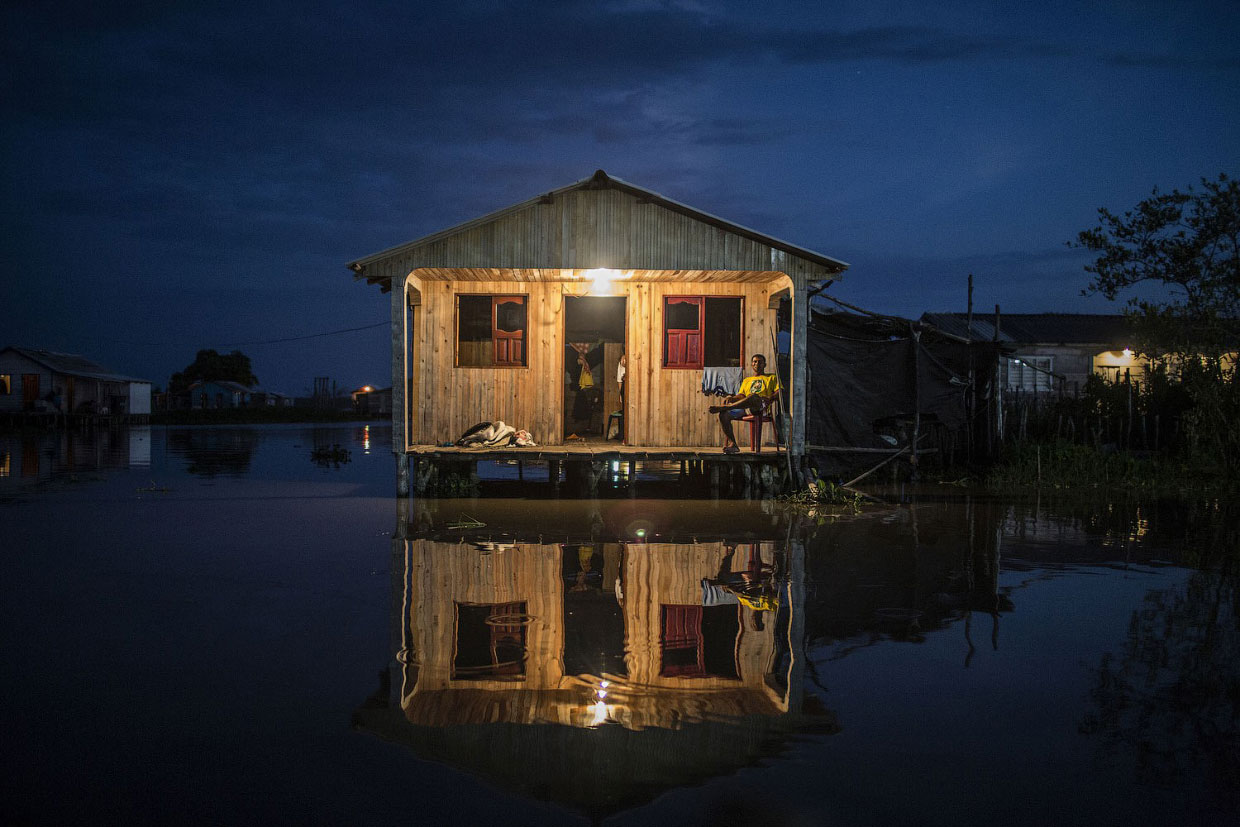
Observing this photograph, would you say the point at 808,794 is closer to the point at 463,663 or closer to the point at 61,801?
the point at 463,663

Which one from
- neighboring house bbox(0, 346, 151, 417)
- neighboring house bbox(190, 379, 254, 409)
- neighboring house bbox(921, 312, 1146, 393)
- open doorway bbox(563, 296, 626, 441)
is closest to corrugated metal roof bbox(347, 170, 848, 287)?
open doorway bbox(563, 296, 626, 441)

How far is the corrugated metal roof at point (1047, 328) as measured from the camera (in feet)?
123

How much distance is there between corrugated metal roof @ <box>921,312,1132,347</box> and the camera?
37.4 metres

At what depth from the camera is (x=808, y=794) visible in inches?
139

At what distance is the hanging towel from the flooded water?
554 centimetres

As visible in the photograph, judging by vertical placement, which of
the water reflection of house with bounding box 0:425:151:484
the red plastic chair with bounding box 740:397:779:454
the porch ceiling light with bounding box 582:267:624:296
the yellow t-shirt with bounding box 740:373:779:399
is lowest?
the water reflection of house with bounding box 0:425:151:484

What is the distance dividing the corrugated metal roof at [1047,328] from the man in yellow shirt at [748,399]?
24956mm

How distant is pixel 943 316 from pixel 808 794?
127 feet

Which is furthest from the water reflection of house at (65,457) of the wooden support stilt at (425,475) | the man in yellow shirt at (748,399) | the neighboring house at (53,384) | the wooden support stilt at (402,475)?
the neighboring house at (53,384)

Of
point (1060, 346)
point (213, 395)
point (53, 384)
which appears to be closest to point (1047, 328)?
point (1060, 346)

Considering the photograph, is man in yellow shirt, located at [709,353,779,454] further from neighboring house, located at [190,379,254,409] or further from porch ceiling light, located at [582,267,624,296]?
neighboring house, located at [190,379,254,409]

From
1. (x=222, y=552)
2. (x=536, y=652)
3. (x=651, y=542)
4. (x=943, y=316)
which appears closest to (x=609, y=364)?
(x=651, y=542)

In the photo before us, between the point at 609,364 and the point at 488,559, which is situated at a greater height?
the point at 609,364

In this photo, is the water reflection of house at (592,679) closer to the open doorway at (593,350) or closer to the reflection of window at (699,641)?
the reflection of window at (699,641)
